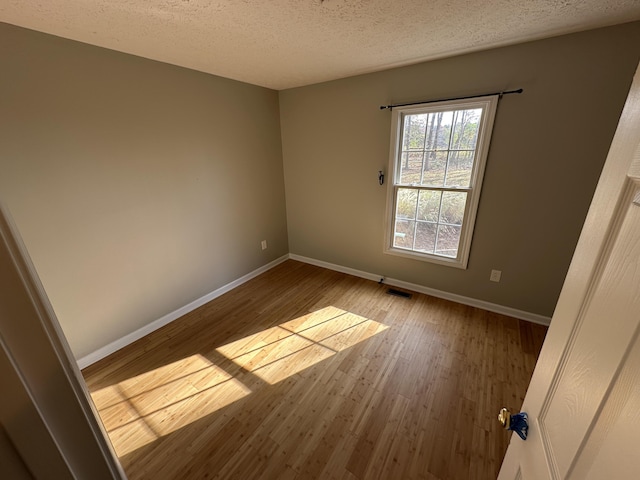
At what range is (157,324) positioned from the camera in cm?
240

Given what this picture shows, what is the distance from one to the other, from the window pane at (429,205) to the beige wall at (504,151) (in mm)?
379

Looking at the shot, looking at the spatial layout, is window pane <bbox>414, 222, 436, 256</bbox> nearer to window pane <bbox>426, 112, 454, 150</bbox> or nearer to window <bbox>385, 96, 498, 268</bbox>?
window <bbox>385, 96, 498, 268</bbox>

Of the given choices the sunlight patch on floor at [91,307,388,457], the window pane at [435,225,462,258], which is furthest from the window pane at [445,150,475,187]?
the sunlight patch on floor at [91,307,388,457]

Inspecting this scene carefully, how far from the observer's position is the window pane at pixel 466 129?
2.22m

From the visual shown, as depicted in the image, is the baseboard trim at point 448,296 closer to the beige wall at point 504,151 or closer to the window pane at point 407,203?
the beige wall at point 504,151

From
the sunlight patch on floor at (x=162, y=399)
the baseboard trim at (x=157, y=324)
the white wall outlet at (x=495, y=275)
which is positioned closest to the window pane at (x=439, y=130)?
the white wall outlet at (x=495, y=275)

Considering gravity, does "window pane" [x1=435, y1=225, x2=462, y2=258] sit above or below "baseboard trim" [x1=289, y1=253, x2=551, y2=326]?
above

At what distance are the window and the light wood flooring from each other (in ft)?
2.21

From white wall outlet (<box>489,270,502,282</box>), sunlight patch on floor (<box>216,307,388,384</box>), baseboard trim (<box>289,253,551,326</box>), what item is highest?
white wall outlet (<box>489,270,502,282</box>)

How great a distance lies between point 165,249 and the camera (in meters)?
2.37

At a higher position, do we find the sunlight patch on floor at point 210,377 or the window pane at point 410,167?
the window pane at point 410,167

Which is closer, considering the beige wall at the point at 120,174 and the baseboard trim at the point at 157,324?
the beige wall at the point at 120,174

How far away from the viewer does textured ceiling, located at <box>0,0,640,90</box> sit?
4.43ft

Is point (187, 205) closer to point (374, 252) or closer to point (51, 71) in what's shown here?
point (51, 71)
